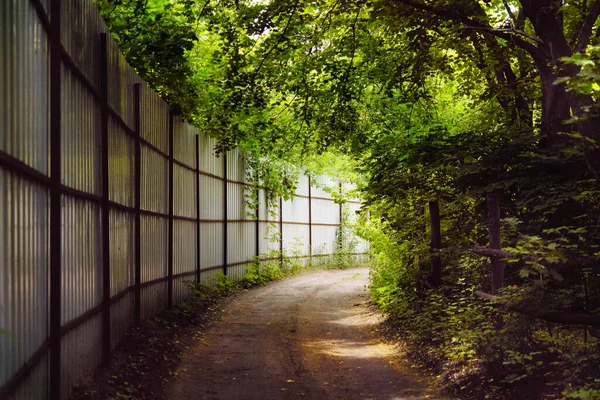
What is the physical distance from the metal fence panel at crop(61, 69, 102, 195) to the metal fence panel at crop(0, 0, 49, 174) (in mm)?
792

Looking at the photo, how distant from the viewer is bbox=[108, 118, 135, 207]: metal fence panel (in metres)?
8.30

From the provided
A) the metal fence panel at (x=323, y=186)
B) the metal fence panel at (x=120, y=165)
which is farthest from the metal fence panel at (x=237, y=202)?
the metal fence panel at (x=120, y=165)

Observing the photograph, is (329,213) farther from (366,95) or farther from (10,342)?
(10,342)

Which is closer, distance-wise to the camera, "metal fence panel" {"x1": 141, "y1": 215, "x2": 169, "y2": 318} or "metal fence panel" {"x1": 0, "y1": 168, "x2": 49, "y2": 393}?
"metal fence panel" {"x1": 0, "y1": 168, "x2": 49, "y2": 393}

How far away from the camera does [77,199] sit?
6.49 metres

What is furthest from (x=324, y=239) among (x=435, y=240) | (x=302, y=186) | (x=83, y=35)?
(x=83, y=35)

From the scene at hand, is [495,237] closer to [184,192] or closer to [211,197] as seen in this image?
[184,192]

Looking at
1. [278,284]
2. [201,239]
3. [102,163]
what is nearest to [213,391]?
[102,163]

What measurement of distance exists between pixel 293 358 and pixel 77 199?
4808 millimetres

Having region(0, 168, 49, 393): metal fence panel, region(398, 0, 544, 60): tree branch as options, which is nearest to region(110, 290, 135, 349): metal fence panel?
region(0, 168, 49, 393): metal fence panel

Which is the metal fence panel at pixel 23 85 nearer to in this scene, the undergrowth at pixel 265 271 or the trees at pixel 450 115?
the trees at pixel 450 115

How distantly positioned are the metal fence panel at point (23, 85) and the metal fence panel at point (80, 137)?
79 centimetres

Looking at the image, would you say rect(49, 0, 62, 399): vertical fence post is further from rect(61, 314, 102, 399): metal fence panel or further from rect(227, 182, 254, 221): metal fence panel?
rect(227, 182, 254, 221): metal fence panel

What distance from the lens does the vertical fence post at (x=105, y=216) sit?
7816 millimetres
